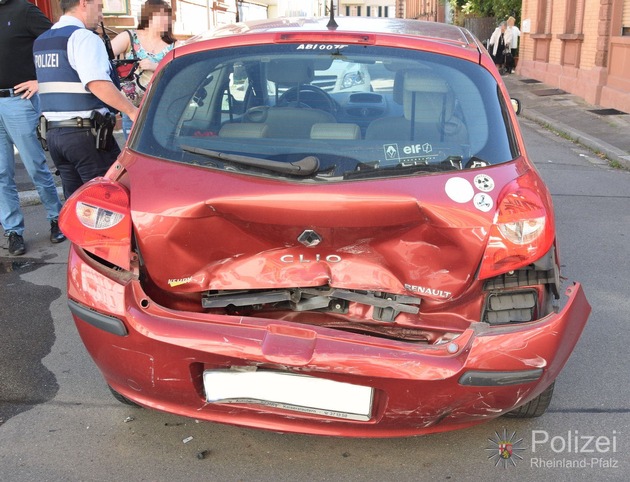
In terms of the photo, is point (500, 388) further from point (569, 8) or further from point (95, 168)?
point (569, 8)

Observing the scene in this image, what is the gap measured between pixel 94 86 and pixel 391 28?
2.26 meters

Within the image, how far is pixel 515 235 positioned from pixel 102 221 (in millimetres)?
1542

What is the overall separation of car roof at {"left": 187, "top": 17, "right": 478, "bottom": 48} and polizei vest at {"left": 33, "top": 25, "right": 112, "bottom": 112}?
5.52 ft

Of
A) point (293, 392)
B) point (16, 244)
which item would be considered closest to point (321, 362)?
point (293, 392)

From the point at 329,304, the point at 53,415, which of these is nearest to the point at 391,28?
the point at 329,304

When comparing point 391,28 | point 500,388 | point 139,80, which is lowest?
point 500,388

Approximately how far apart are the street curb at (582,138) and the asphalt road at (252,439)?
5.80 meters

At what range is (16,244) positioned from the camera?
19.0 feet

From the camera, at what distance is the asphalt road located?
2902 millimetres

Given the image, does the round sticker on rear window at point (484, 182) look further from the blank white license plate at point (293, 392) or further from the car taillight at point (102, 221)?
the car taillight at point (102, 221)

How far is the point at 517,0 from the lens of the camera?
26203 millimetres

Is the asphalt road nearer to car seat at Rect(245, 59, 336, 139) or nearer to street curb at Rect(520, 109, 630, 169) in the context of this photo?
car seat at Rect(245, 59, 336, 139)

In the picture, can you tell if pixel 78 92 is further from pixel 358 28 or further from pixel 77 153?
pixel 358 28
